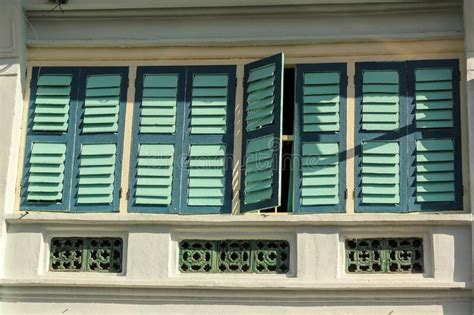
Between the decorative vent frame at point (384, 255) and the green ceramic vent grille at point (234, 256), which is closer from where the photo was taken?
the decorative vent frame at point (384, 255)

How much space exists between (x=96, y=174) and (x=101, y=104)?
2.32 feet

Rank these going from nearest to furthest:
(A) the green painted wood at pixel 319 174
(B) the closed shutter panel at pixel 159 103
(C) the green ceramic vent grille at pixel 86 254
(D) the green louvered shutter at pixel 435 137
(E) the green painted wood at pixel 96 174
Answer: (D) the green louvered shutter at pixel 435 137 → (A) the green painted wood at pixel 319 174 → (C) the green ceramic vent grille at pixel 86 254 → (E) the green painted wood at pixel 96 174 → (B) the closed shutter panel at pixel 159 103

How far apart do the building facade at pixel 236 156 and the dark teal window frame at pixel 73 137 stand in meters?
0.02

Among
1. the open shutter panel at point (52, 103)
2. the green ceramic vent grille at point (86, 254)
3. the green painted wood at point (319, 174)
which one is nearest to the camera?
the green painted wood at point (319, 174)

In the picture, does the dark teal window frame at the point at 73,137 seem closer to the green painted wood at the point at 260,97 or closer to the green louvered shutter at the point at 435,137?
the green painted wood at the point at 260,97

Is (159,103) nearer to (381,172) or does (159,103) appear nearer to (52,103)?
(52,103)

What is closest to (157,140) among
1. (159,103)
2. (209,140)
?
(159,103)

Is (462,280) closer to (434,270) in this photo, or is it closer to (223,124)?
(434,270)

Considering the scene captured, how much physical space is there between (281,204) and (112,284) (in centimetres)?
176

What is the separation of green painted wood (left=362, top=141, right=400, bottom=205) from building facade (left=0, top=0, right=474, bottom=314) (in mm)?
13

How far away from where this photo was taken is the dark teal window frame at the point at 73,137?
1016cm

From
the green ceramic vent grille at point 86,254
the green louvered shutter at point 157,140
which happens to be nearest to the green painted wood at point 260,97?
the green louvered shutter at point 157,140

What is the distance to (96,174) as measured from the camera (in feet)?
33.4

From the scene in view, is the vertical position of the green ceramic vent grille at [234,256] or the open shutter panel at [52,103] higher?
the open shutter panel at [52,103]
